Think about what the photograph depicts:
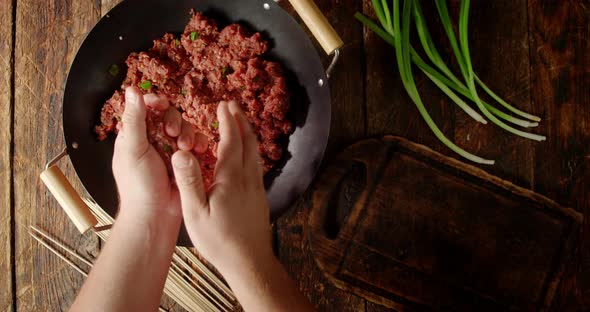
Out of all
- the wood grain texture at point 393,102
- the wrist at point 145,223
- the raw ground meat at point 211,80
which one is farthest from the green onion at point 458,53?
the wrist at point 145,223

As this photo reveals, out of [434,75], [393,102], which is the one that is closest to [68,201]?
[393,102]

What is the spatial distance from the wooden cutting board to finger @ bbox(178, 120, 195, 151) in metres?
0.53

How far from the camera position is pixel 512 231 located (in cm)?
146

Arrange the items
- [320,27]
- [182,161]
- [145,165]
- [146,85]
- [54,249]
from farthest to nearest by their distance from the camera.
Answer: [54,249] → [146,85] → [320,27] → [145,165] → [182,161]

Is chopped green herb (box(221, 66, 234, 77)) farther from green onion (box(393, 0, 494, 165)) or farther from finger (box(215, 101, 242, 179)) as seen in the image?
green onion (box(393, 0, 494, 165))

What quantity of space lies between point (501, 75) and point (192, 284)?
1275 millimetres

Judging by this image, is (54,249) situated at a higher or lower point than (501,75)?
higher

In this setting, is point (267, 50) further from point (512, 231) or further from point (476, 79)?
point (512, 231)

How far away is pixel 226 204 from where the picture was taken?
0.96 m

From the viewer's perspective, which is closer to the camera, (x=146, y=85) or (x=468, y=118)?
(x=146, y=85)

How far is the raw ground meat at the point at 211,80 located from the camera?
1.34m

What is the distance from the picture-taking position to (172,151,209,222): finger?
0.92 meters

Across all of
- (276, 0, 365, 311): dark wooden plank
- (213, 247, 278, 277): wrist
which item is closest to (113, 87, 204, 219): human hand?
(213, 247, 278, 277): wrist

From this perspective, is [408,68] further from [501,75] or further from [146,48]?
[146,48]
